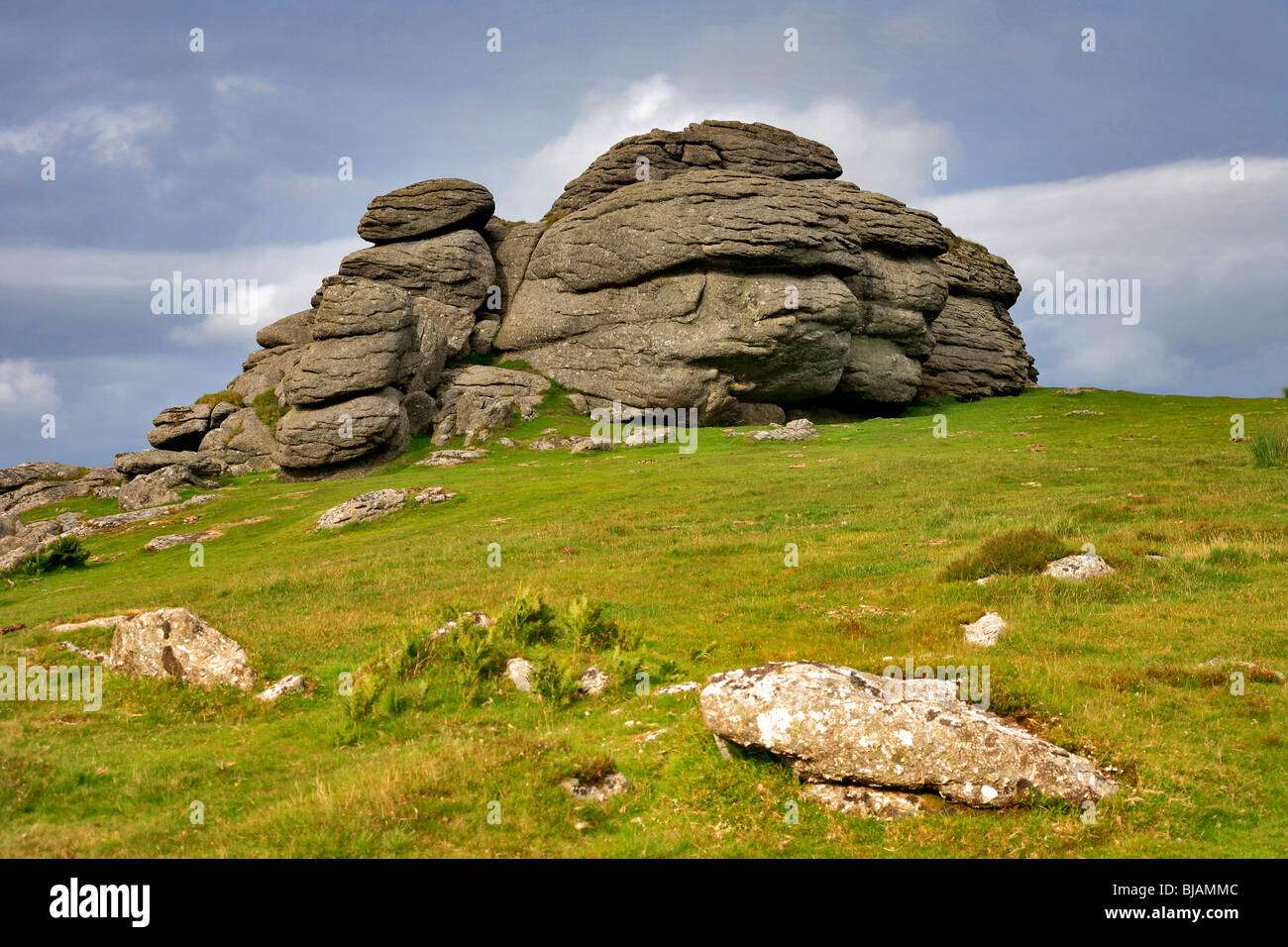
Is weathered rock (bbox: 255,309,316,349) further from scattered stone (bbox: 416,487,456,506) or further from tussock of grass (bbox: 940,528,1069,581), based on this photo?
tussock of grass (bbox: 940,528,1069,581)

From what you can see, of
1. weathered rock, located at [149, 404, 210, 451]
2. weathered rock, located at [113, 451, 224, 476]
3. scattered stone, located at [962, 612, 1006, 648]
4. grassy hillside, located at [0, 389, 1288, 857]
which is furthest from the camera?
weathered rock, located at [149, 404, 210, 451]

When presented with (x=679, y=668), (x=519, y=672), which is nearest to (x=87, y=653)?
(x=519, y=672)

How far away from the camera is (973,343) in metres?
99.1

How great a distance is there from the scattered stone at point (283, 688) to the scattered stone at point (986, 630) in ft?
49.8

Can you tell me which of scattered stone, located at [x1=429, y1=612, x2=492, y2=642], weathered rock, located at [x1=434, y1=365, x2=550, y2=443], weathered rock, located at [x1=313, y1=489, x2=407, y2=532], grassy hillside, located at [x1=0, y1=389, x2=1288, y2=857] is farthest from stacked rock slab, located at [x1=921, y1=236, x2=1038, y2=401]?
scattered stone, located at [x1=429, y1=612, x2=492, y2=642]

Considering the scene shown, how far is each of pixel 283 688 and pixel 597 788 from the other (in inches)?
358

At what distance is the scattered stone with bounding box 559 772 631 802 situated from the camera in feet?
39.8

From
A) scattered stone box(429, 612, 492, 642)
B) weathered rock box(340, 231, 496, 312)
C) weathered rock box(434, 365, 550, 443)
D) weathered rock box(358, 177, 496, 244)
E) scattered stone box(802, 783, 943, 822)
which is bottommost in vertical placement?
scattered stone box(802, 783, 943, 822)

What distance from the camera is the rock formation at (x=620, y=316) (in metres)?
70.4

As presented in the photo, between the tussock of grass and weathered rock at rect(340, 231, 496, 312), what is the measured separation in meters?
73.5

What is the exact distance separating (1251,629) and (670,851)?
14.9 m
